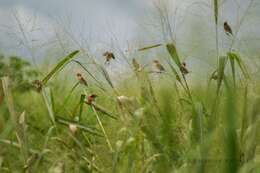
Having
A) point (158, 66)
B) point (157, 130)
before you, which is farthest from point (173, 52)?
point (157, 130)

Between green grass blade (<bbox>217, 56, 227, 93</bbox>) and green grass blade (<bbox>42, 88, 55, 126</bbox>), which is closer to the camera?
green grass blade (<bbox>217, 56, 227, 93</bbox>)

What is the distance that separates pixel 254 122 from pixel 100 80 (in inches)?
42.1

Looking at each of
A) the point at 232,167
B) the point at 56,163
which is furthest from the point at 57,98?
the point at 232,167


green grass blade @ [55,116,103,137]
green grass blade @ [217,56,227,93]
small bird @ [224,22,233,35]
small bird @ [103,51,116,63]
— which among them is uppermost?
small bird @ [224,22,233,35]

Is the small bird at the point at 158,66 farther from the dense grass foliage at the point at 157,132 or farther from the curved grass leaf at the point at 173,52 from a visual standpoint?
the curved grass leaf at the point at 173,52

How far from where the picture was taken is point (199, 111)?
1.32m

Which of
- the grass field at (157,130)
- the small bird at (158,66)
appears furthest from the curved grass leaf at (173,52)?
the small bird at (158,66)

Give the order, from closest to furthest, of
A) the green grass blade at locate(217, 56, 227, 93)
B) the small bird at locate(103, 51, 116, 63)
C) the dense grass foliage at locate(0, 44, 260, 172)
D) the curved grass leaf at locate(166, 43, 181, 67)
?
the dense grass foliage at locate(0, 44, 260, 172), the green grass blade at locate(217, 56, 227, 93), the curved grass leaf at locate(166, 43, 181, 67), the small bird at locate(103, 51, 116, 63)

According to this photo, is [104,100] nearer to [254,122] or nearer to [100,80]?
[100,80]

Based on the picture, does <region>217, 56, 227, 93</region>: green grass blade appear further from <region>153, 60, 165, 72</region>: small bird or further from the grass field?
<region>153, 60, 165, 72</region>: small bird

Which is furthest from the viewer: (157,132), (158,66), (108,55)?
(108,55)

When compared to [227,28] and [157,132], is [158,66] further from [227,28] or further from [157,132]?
[157,132]

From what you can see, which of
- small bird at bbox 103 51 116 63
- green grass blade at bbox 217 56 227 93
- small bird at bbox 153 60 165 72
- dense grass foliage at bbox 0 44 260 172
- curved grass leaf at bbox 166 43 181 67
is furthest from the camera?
small bird at bbox 103 51 116 63

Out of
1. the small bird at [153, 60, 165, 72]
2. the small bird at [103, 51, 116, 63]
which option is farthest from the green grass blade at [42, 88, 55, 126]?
the small bird at [153, 60, 165, 72]
